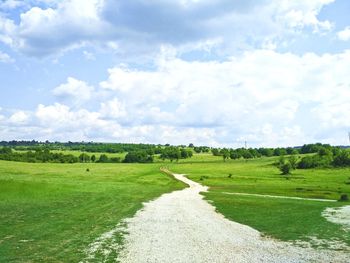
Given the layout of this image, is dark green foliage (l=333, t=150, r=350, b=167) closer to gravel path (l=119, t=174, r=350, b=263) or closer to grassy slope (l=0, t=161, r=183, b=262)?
grassy slope (l=0, t=161, r=183, b=262)

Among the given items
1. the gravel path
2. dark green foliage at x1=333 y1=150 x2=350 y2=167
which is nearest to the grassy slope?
the gravel path

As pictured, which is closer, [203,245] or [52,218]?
[203,245]

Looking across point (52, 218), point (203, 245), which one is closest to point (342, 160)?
point (52, 218)

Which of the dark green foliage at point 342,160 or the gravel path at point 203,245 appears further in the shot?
the dark green foliage at point 342,160

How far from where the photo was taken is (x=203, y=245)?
25344 millimetres

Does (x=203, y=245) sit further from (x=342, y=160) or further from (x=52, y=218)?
(x=342, y=160)

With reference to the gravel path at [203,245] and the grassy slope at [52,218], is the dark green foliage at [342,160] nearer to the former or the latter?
the grassy slope at [52,218]

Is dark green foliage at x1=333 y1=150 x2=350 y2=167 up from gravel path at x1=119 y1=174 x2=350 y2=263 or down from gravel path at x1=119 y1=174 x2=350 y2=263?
up

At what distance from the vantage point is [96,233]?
29.5 m

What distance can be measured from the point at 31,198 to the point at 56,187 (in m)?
11.8

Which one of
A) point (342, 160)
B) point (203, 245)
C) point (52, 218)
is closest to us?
point (203, 245)

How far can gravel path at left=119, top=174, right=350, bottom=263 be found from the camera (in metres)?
21.8

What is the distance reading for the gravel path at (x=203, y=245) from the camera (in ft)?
71.7

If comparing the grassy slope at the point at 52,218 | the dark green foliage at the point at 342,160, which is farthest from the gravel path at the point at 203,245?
the dark green foliage at the point at 342,160
